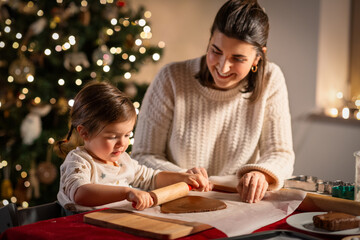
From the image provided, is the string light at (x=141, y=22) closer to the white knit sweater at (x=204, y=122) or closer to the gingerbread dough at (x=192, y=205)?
the white knit sweater at (x=204, y=122)

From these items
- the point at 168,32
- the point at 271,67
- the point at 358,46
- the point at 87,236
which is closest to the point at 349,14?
the point at 358,46

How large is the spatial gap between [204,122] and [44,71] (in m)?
1.76

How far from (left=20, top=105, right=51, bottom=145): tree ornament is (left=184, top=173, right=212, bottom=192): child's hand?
1.97m

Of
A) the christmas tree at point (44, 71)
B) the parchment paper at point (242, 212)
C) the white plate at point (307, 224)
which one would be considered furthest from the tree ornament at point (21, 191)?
the white plate at point (307, 224)

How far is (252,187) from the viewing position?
1413 millimetres

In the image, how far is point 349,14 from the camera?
385 centimetres

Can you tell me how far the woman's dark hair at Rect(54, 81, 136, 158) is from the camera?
4.64 ft

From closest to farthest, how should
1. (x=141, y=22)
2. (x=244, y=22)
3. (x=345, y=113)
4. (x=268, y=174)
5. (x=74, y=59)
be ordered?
1. (x=268, y=174)
2. (x=244, y=22)
3. (x=74, y=59)
4. (x=141, y=22)
5. (x=345, y=113)

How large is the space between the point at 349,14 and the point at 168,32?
4.95 feet

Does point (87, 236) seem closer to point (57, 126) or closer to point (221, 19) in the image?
point (221, 19)

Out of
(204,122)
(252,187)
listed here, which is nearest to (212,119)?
(204,122)

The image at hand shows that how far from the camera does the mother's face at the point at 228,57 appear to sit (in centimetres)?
171

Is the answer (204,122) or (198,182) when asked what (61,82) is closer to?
(204,122)

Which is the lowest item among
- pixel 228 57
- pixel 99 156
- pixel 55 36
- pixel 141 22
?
pixel 99 156
